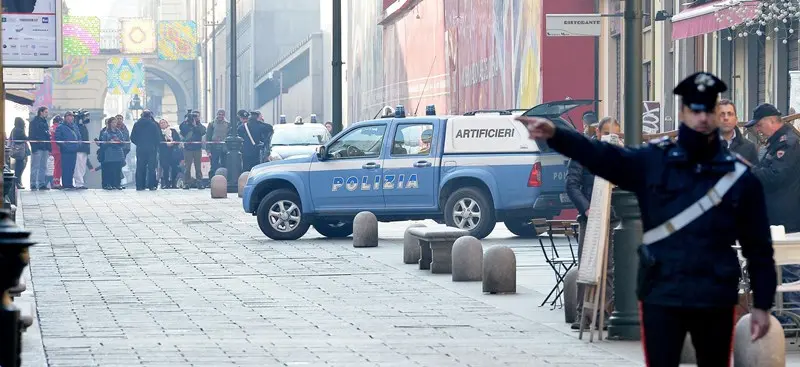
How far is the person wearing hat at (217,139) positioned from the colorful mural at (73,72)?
185 ft

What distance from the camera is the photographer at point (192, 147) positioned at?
137 ft

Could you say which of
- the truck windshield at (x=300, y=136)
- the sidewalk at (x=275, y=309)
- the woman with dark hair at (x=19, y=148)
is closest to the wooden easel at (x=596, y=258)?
the sidewalk at (x=275, y=309)

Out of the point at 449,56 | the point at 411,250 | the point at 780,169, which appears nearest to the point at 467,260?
the point at 411,250

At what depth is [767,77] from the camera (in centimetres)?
2294

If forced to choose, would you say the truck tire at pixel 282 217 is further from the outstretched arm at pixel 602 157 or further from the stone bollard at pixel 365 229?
the outstretched arm at pixel 602 157

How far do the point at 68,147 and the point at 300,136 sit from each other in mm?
5957

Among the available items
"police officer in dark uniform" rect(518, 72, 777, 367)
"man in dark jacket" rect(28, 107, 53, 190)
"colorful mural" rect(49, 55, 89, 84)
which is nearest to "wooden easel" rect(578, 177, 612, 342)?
"police officer in dark uniform" rect(518, 72, 777, 367)

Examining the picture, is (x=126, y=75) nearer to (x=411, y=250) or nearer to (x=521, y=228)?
(x=521, y=228)

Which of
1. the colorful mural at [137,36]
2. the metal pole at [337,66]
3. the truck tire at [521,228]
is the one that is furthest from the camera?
the colorful mural at [137,36]

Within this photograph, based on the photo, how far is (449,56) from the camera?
143 ft

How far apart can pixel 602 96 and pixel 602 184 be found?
18.9m

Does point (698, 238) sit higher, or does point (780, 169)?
point (780, 169)

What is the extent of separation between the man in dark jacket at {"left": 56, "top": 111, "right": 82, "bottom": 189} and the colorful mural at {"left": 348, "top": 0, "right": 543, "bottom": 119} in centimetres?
877

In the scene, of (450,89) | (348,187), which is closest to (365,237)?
(348,187)
